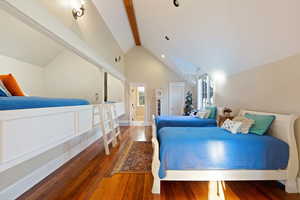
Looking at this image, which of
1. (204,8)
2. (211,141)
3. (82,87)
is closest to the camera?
(211,141)

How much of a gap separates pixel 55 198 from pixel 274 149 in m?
2.91

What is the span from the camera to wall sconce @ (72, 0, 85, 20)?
2.63 metres

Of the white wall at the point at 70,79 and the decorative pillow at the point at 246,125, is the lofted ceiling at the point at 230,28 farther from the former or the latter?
the white wall at the point at 70,79

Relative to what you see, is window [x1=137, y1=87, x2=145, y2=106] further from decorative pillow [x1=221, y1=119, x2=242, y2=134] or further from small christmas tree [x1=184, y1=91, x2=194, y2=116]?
decorative pillow [x1=221, y1=119, x2=242, y2=134]

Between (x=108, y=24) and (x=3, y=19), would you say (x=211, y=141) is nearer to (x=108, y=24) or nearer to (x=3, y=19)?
(x=3, y=19)

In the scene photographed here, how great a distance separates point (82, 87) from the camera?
13.4 feet

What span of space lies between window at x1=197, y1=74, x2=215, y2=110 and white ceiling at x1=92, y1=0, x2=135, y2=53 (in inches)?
131

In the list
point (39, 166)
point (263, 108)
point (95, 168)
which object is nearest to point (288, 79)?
point (263, 108)

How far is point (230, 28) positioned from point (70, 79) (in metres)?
3.64

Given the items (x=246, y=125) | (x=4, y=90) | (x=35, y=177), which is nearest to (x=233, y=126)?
(x=246, y=125)

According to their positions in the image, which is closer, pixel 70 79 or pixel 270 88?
pixel 270 88

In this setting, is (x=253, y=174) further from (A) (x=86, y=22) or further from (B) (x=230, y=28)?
(A) (x=86, y=22)

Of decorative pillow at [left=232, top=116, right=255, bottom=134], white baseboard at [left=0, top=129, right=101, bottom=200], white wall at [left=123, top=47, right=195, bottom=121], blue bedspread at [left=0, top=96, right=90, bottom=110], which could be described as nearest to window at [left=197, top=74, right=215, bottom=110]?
white wall at [left=123, top=47, right=195, bottom=121]

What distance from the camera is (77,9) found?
2730 millimetres
